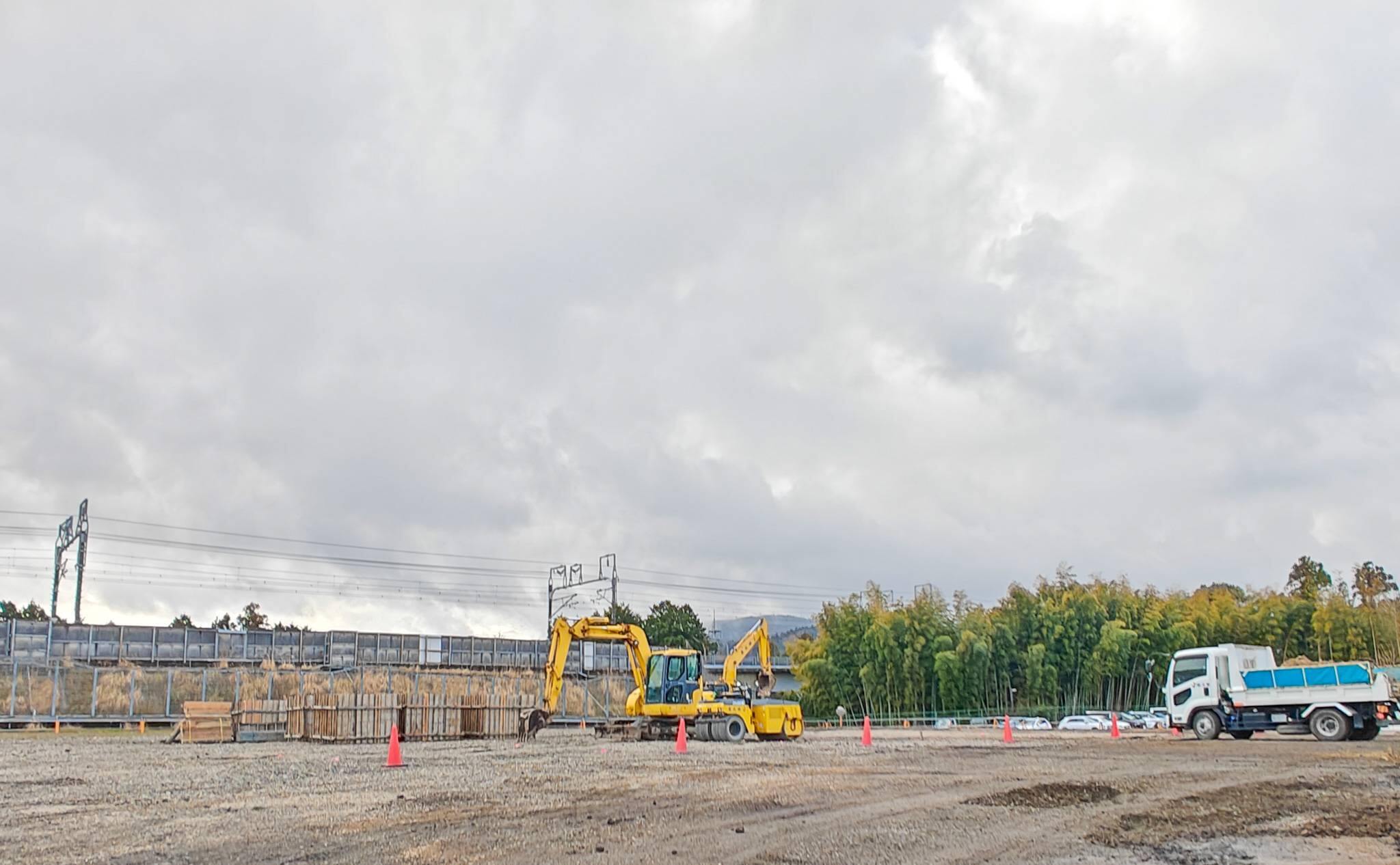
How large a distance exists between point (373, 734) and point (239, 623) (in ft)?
238

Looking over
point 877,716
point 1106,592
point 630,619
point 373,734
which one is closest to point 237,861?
point 373,734

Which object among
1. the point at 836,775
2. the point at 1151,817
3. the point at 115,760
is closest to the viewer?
the point at 1151,817

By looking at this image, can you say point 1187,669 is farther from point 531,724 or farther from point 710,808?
point 710,808

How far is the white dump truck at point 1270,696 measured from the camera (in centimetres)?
2859

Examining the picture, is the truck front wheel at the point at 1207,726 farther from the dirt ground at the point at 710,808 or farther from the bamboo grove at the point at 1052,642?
the bamboo grove at the point at 1052,642

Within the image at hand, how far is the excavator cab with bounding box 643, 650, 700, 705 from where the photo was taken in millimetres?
31125

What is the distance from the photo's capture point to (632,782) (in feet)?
51.9

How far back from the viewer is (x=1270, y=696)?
98.3 ft

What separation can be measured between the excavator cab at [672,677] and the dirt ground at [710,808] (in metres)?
8.49

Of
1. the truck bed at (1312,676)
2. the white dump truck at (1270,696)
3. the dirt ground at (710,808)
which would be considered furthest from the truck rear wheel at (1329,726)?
the dirt ground at (710,808)

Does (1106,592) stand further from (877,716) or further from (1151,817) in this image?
(1151,817)

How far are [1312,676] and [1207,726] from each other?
3.41 m

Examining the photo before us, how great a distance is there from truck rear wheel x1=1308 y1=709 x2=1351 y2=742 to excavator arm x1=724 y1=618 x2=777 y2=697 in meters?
14.7

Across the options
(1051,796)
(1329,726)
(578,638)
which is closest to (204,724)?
(578,638)
